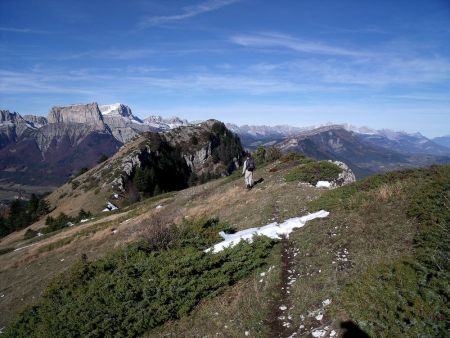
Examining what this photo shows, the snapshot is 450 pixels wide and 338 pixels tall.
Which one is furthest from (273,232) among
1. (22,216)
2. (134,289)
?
(22,216)

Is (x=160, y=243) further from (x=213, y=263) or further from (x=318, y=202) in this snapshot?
(x=318, y=202)

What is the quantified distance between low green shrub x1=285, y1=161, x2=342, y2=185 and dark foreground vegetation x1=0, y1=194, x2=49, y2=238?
9807cm

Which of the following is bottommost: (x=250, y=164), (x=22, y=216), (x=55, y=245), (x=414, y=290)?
(x=22, y=216)

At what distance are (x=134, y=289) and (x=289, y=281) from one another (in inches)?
220

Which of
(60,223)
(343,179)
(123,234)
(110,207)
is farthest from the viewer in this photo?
(110,207)

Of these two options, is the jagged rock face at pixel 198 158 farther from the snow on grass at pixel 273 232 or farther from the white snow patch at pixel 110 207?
the snow on grass at pixel 273 232

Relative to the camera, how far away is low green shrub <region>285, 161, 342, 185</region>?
3027cm

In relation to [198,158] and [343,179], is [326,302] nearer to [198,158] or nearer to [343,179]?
[343,179]

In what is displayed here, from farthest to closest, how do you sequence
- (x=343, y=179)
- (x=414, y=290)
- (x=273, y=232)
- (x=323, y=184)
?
(x=343, y=179)
(x=323, y=184)
(x=273, y=232)
(x=414, y=290)

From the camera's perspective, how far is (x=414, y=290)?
8.74 m

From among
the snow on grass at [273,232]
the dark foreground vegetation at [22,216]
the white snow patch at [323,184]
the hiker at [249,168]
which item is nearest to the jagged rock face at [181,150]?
the dark foreground vegetation at [22,216]

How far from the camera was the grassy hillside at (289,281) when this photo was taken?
30.0 ft

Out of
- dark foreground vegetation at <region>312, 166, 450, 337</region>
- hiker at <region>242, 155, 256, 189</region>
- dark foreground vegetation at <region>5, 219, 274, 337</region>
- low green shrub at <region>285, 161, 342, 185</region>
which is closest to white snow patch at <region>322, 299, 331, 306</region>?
dark foreground vegetation at <region>312, 166, 450, 337</region>

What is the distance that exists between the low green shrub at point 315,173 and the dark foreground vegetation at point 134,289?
51.7 feet
